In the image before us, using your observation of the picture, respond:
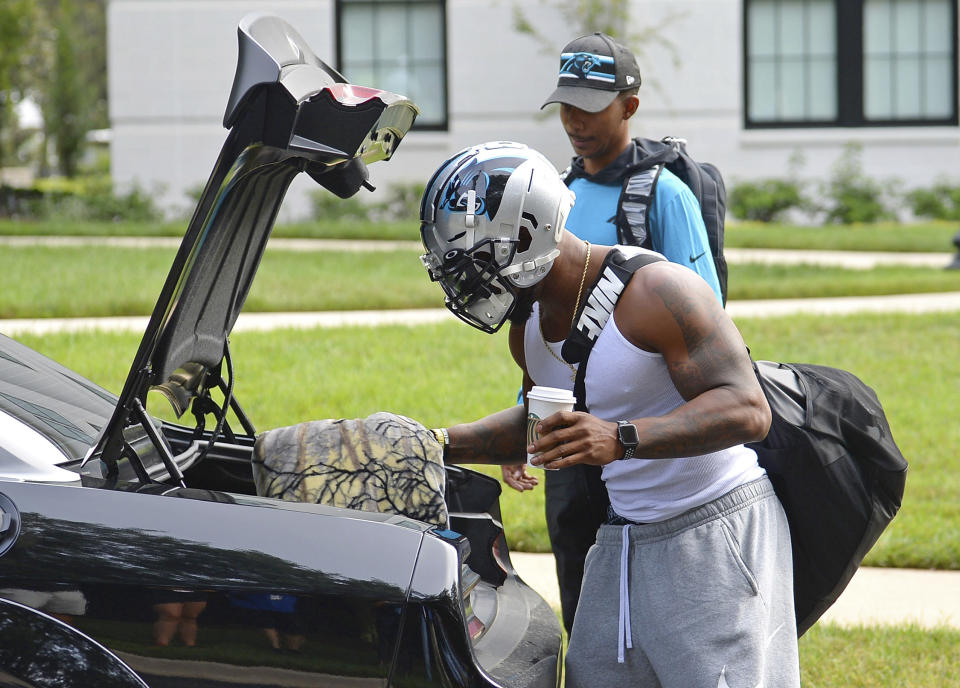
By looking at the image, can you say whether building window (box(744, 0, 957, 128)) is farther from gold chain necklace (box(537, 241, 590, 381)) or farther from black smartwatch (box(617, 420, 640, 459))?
black smartwatch (box(617, 420, 640, 459))

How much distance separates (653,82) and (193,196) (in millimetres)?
6738

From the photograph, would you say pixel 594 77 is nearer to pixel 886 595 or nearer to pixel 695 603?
pixel 695 603

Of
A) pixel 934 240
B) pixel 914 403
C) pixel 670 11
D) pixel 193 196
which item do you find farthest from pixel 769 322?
pixel 193 196

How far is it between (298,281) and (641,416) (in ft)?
28.2

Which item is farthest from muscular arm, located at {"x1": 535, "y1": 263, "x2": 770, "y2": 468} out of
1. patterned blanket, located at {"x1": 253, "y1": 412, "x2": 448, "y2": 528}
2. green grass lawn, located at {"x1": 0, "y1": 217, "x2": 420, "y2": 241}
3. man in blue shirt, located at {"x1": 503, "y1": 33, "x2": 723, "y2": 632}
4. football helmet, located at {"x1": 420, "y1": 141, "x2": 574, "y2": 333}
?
green grass lawn, located at {"x1": 0, "y1": 217, "x2": 420, "y2": 241}

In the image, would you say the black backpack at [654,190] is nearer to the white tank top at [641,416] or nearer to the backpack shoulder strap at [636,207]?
the backpack shoulder strap at [636,207]

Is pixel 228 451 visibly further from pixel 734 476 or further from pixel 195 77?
pixel 195 77

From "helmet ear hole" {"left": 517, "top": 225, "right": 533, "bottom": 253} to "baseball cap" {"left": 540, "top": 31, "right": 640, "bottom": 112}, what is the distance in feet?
4.83

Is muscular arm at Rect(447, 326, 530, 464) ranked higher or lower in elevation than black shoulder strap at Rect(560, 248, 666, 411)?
lower

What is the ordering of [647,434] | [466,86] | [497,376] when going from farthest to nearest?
[466,86] → [497,376] → [647,434]

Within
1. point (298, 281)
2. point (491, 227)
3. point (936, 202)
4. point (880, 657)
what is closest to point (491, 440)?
point (491, 227)

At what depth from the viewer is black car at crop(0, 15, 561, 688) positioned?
7.72ft

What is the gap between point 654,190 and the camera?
404 cm

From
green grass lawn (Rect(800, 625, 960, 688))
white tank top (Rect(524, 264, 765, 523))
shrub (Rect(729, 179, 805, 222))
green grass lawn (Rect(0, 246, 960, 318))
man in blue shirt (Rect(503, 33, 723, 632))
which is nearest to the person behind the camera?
white tank top (Rect(524, 264, 765, 523))
